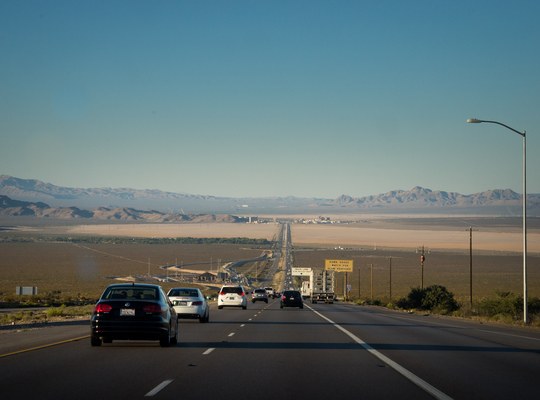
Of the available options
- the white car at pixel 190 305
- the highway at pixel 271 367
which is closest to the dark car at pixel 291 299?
the white car at pixel 190 305

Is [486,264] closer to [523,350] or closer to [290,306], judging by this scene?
[290,306]

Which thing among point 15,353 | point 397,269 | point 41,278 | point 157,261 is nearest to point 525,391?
point 15,353

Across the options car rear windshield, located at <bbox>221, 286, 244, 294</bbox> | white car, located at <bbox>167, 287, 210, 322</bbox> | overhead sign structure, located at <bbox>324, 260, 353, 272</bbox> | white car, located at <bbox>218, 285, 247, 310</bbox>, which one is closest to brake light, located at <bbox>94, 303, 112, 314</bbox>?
white car, located at <bbox>167, 287, 210, 322</bbox>

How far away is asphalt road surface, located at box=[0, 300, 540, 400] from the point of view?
554 inches

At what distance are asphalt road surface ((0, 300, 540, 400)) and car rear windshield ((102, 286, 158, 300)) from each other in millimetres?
1269

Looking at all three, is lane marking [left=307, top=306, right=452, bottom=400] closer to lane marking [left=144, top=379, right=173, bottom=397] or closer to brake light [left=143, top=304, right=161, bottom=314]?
lane marking [left=144, top=379, right=173, bottom=397]

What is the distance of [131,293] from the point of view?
21859mm

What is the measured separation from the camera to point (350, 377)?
52.9 feet

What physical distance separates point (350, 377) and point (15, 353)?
27.4 ft

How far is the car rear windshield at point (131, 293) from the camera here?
70.1ft

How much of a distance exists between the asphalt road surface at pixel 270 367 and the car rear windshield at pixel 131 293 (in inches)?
50.0

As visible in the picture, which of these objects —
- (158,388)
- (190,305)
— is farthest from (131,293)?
(190,305)

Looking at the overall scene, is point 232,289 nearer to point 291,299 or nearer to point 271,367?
point 291,299

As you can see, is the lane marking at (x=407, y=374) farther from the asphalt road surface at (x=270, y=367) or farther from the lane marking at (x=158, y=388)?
the lane marking at (x=158, y=388)
